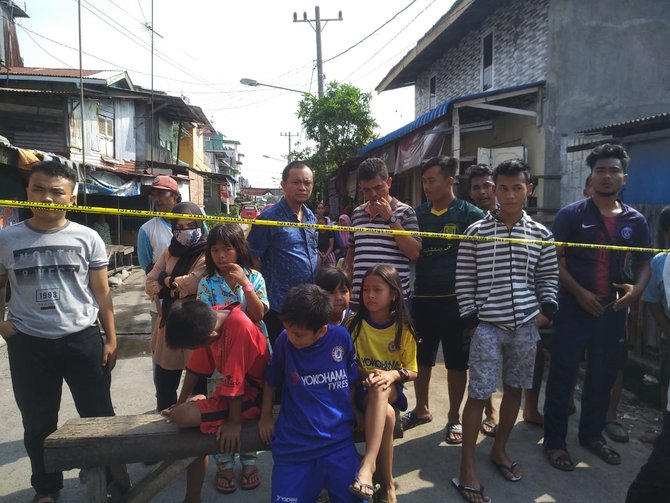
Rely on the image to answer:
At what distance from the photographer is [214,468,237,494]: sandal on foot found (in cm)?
279

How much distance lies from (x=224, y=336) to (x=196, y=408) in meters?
0.38

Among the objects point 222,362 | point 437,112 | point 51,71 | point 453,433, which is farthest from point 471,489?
point 51,71

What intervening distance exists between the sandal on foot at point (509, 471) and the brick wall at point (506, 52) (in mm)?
8385

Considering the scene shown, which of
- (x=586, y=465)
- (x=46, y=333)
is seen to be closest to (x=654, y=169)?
(x=586, y=465)

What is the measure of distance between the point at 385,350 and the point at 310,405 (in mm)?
603

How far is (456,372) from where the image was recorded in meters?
3.29

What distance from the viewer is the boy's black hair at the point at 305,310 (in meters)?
2.15

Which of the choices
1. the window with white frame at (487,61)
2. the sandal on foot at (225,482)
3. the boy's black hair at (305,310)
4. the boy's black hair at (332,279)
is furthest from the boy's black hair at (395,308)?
the window with white frame at (487,61)

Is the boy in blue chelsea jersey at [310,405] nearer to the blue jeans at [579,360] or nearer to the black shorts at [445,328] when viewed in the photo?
the black shorts at [445,328]

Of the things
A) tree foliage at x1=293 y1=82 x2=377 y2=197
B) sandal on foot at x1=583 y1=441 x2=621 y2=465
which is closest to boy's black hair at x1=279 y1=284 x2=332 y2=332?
sandal on foot at x1=583 y1=441 x2=621 y2=465

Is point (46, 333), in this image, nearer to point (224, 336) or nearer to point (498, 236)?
point (224, 336)

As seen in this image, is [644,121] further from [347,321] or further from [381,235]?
[347,321]

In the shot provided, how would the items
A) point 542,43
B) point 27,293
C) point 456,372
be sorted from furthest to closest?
point 542,43 → point 456,372 → point 27,293

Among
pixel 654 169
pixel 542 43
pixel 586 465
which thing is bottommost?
pixel 586 465
